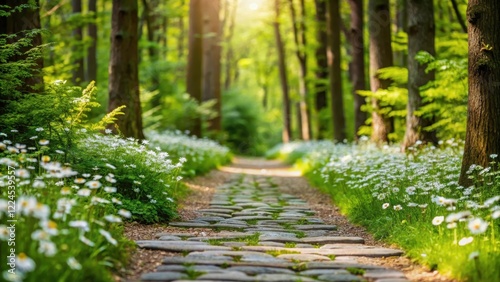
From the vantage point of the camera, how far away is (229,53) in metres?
46.1

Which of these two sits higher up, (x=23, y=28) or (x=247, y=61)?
(x=247, y=61)

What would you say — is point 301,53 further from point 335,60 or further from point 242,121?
point 335,60

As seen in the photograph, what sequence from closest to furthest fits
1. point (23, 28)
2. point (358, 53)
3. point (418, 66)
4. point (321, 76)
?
1. point (23, 28)
2. point (418, 66)
3. point (358, 53)
4. point (321, 76)

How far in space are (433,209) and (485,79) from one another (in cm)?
191

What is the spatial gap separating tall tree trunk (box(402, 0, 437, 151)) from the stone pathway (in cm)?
429

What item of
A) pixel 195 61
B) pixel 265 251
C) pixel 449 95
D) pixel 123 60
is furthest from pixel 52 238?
pixel 195 61

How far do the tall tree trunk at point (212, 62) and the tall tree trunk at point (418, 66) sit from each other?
12013 mm

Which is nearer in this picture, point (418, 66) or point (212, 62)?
point (418, 66)

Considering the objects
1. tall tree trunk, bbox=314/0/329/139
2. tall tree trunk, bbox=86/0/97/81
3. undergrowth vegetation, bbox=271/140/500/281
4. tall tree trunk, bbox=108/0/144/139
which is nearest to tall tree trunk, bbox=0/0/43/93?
tall tree trunk, bbox=108/0/144/139

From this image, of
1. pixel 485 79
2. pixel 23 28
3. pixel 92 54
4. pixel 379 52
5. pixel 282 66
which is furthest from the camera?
pixel 282 66

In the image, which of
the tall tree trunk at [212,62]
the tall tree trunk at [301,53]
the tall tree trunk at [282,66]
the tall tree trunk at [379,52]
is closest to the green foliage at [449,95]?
Answer: the tall tree trunk at [379,52]

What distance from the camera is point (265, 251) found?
5.63 metres

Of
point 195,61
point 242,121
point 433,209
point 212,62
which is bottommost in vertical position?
point 242,121

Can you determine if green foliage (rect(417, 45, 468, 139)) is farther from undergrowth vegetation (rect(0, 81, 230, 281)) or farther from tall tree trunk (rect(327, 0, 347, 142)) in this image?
tall tree trunk (rect(327, 0, 347, 142))
